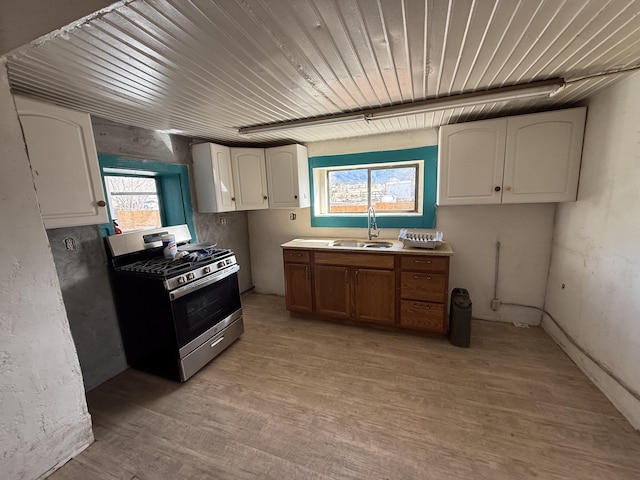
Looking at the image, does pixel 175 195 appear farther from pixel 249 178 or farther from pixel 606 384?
pixel 606 384

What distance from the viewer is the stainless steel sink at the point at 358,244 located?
2853 millimetres

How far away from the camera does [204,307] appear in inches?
89.7

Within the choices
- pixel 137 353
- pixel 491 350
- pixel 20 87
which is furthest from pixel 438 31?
pixel 137 353

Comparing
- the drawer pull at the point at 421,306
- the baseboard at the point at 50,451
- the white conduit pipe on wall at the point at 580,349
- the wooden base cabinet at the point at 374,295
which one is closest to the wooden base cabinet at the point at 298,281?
the wooden base cabinet at the point at 374,295

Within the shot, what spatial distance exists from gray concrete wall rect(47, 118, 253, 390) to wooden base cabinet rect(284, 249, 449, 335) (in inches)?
66.6

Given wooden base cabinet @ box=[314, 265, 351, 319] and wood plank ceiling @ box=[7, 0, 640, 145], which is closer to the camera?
wood plank ceiling @ box=[7, 0, 640, 145]

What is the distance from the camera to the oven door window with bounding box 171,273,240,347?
2027 mm

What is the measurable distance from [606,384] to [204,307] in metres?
3.16

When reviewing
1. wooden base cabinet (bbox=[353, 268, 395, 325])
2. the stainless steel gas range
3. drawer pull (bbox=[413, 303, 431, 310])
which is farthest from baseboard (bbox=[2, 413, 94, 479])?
drawer pull (bbox=[413, 303, 431, 310])

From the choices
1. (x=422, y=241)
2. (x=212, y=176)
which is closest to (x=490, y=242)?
(x=422, y=241)

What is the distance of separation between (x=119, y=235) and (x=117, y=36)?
166 cm

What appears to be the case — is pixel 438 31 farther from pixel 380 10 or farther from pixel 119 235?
pixel 119 235

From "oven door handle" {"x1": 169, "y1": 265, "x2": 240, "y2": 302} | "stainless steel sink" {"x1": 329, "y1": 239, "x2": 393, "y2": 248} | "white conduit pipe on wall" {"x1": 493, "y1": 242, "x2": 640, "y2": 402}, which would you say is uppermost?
"stainless steel sink" {"x1": 329, "y1": 239, "x2": 393, "y2": 248}

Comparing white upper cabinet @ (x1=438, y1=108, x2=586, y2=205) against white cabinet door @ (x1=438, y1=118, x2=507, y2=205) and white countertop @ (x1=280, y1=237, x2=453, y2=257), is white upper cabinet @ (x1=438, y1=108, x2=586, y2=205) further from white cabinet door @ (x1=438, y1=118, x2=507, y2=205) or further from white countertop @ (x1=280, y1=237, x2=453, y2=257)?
white countertop @ (x1=280, y1=237, x2=453, y2=257)
